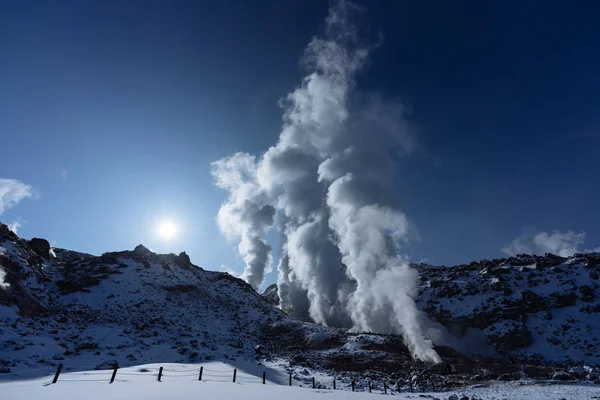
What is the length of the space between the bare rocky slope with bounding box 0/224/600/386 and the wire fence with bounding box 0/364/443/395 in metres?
2.25

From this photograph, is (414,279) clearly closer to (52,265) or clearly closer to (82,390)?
(82,390)

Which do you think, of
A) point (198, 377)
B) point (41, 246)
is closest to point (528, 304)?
point (198, 377)

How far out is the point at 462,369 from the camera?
1437 inches

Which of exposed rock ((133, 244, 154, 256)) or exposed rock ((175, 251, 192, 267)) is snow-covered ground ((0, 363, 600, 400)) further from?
exposed rock ((175, 251, 192, 267))

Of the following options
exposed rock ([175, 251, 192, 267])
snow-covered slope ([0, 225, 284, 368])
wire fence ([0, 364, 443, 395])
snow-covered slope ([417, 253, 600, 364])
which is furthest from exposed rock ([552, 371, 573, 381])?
exposed rock ([175, 251, 192, 267])

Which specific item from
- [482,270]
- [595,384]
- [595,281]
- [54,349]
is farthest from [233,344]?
[595,281]

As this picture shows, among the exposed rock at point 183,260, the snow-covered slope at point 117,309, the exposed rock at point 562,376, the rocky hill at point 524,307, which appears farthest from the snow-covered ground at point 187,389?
the exposed rock at point 183,260

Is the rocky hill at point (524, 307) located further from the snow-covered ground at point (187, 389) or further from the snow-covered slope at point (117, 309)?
the snow-covered slope at point (117, 309)

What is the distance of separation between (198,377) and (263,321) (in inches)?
1420

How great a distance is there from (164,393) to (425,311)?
5152cm

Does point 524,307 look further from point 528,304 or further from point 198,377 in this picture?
point 198,377

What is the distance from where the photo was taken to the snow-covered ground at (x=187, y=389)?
17938 mm

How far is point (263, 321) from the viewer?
6259cm

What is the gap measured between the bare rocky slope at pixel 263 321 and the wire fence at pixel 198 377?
225cm
